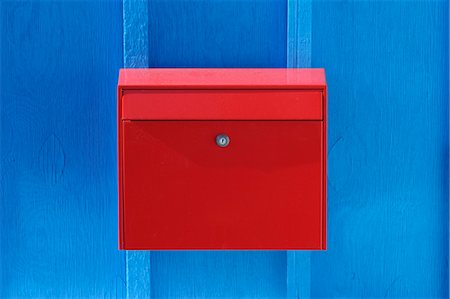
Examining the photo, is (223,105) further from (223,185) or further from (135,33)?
→ (135,33)

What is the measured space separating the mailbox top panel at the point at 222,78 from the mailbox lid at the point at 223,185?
9 cm

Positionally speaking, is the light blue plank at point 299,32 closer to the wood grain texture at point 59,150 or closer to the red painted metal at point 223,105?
the red painted metal at point 223,105

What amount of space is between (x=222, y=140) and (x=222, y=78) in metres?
0.19

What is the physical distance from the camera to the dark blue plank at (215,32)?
6.82 ft

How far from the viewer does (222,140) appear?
178 centimetres

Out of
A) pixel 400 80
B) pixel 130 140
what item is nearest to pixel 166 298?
pixel 130 140

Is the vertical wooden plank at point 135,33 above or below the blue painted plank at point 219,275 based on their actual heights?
above

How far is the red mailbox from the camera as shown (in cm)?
178

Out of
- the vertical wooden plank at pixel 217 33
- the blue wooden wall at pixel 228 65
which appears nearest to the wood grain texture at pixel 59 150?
the blue wooden wall at pixel 228 65

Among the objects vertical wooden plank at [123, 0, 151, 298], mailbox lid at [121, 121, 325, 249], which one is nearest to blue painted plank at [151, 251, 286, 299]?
vertical wooden plank at [123, 0, 151, 298]

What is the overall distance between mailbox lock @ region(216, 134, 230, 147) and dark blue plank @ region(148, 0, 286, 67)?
37 centimetres

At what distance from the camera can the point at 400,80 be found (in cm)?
209

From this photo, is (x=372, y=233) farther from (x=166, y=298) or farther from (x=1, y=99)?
(x=1, y=99)

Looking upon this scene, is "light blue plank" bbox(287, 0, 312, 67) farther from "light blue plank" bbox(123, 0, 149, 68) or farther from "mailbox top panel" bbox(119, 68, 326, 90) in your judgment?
"light blue plank" bbox(123, 0, 149, 68)
